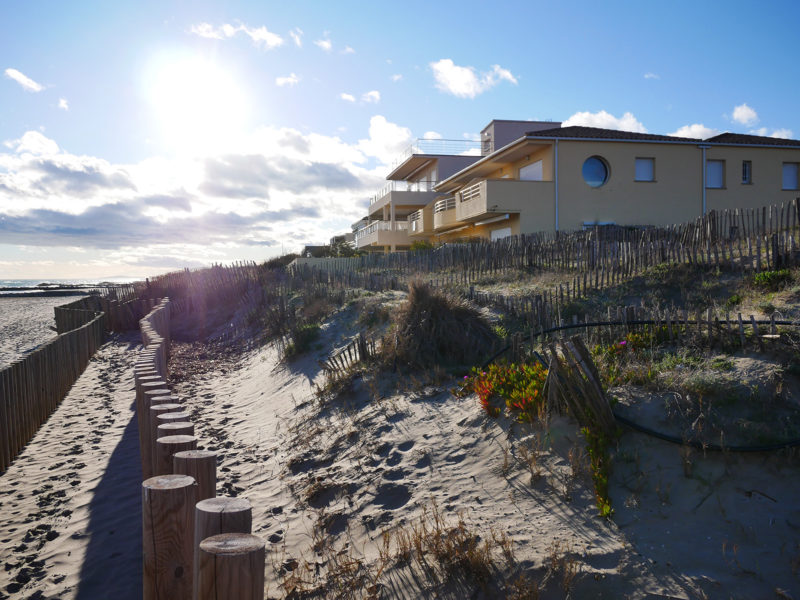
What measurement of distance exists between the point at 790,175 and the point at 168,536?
3086cm

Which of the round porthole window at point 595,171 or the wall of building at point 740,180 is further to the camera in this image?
the wall of building at point 740,180

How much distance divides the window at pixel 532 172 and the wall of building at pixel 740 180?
25.2 feet

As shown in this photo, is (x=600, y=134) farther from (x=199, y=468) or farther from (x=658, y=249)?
(x=199, y=468)

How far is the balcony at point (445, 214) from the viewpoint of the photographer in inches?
1141

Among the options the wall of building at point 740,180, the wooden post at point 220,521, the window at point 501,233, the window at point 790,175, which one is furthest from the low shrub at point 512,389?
the window at point 790,175

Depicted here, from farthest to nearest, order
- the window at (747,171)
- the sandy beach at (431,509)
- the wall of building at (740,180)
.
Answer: the window at (747,171), the wall of building at (740,180), the sandy beach at (431,509)

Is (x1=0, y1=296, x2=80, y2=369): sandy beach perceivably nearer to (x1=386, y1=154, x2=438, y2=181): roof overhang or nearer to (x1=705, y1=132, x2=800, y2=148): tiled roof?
(x1=386, y1=154, x2=438, y2=181): roof overhang

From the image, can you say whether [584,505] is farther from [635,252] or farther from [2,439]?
[635,252]

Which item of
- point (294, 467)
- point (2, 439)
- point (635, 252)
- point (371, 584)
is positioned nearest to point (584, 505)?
point (371, 584)

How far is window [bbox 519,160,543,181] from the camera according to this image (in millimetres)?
24016

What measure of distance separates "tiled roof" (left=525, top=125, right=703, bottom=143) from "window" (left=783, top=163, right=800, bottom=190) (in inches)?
207

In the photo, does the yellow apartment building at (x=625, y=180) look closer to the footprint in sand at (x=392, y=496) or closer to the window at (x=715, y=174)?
the window at (x=715, y=174)

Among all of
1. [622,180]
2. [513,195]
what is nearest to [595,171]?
[622,180]

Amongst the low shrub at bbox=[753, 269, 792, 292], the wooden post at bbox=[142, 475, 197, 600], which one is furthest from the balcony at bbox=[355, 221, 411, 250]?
the wooden post at bbox=[142, 475, 197, 600]
